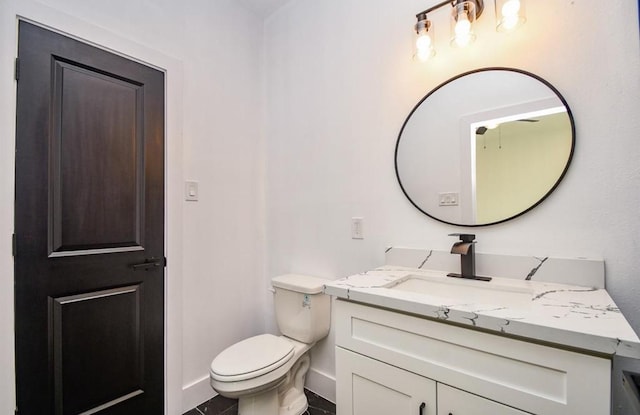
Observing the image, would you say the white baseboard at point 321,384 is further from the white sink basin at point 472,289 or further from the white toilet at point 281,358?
the white sink basin at point 472,289

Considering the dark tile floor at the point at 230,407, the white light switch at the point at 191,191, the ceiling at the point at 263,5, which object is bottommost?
the dark tile floor at the point at 230,407

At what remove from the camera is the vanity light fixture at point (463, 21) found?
1.15 metres

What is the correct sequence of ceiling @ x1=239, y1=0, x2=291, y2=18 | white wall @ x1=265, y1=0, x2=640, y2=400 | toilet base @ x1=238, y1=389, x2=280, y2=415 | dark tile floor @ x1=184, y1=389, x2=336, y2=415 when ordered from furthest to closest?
ceiling @ x1=239, y1=0, x2=291, y2=18
dark tile floor @ x1=184, y1=389, x2=336, y2=415
toilet base @ x1=238, y1=389, x2=280, y2=415
white wall @ x1=265, y1=0, x2=640, y2=400

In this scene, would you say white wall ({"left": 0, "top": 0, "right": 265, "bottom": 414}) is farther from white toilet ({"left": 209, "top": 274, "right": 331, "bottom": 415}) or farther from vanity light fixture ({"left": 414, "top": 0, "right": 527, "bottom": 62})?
vanity light fixture ({"left": 414, "top": 0, "right": 527, "bottom": 62})

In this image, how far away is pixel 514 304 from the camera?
1.04 meters

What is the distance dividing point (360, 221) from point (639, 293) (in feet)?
3.67

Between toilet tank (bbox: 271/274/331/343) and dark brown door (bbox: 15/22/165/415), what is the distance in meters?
0.68

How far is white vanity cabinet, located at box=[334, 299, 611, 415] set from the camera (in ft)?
2.24

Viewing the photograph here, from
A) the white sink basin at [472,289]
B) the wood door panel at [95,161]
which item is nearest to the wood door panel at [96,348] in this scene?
the wood door panel at [95,161]

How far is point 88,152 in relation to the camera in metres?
1.37

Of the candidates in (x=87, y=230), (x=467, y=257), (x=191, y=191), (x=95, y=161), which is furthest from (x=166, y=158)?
(x=467, y=257)

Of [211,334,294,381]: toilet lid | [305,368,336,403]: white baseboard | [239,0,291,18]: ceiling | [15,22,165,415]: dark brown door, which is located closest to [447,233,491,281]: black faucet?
[211,334,294,381]: toilet lid

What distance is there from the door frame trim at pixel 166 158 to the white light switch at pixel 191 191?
0.15 ft

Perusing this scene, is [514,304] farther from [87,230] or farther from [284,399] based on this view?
[87,230]
